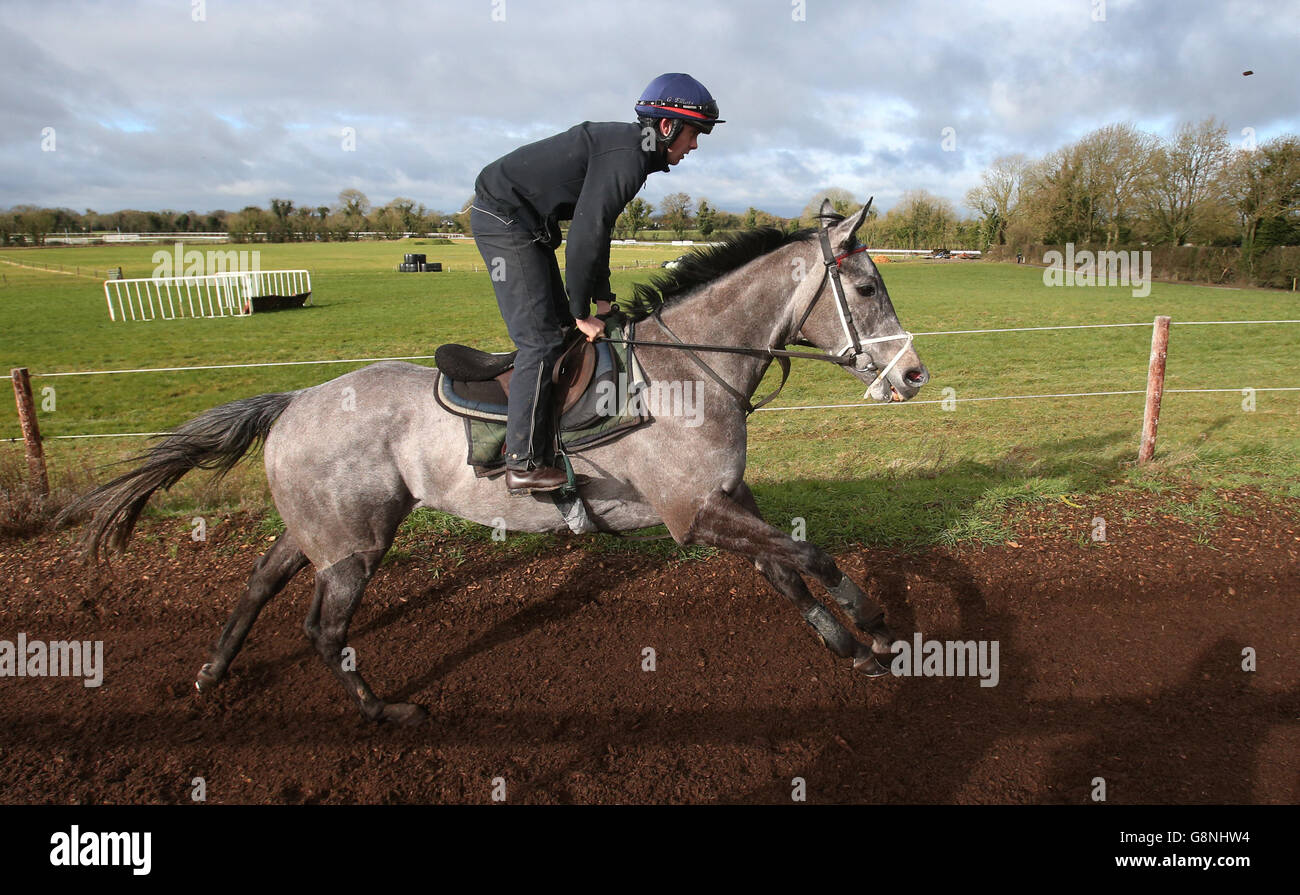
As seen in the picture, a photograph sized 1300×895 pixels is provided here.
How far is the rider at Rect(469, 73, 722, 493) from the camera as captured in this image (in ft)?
12.5

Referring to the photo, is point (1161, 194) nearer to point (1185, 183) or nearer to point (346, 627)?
point (1185, 183)

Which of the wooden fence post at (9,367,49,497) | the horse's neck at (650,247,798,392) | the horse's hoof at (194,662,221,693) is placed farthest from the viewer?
the wooden fence post at (9,367,49,497)

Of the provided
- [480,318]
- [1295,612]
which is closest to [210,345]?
[480,318]

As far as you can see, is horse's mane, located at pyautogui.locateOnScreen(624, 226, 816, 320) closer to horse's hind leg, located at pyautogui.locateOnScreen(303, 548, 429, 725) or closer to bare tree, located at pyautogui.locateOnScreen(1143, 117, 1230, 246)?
horse's hind leg, located at pyautogui.locateOnScreen(303, 548, 429, 725)

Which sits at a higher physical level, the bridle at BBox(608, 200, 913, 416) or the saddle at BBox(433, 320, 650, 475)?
the bridle at BBox(608, 200, 913, 416)

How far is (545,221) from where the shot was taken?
4105 millimetres

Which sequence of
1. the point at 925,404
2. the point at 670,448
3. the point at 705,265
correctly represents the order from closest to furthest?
the point at 670,448 → the point at 705,265 → the point at 925,404

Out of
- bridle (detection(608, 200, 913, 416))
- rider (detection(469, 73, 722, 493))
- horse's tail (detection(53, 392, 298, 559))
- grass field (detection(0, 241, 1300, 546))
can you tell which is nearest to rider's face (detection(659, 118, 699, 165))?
rider (detection(469, 73, 722, 493))

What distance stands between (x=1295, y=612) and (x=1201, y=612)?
645 millimetres

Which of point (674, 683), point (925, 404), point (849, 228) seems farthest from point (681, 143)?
point (925, 404)

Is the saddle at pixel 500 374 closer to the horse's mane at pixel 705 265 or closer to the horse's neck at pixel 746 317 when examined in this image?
the horse's mane at pixel 705 265

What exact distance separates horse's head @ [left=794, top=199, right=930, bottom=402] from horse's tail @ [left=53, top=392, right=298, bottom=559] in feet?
11.0

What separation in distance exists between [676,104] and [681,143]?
190 mm

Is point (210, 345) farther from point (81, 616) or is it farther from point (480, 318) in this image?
point (81, 616)
